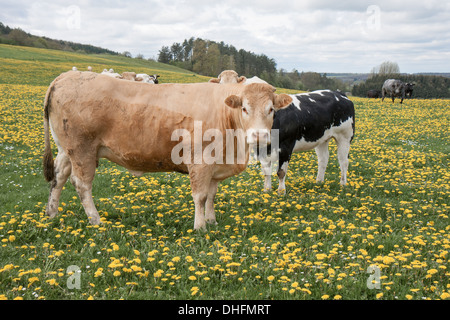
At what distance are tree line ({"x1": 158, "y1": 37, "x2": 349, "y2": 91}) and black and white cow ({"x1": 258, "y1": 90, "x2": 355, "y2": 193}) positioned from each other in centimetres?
7288

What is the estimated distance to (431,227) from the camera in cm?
657

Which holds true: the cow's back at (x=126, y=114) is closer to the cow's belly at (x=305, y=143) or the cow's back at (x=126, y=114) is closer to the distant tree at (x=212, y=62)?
the cow's belly at (x=305, y=143)

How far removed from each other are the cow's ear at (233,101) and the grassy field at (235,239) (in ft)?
6.63

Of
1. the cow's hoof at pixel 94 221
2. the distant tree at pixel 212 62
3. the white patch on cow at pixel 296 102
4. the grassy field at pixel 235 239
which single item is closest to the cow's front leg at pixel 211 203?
the grassy field at pixel 235 239

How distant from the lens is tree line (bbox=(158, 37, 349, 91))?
88000 mm

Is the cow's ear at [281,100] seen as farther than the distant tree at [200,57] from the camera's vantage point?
No

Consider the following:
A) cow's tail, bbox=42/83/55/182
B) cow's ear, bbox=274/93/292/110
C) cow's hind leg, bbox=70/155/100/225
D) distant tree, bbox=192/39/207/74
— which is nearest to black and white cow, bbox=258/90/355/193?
cow's ear, bbox=274/93/292/110

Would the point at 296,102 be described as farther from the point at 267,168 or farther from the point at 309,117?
the point at 267,168

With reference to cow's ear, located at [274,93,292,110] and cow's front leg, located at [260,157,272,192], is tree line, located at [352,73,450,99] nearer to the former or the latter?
cow's front leg, located at [260,157,272,192]

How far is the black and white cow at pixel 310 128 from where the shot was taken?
28.9 feet

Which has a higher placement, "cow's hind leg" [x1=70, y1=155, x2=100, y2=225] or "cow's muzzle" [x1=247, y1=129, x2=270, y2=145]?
"cow's muzzle" [x1=247, y1=129, x2=270, y2=145]
